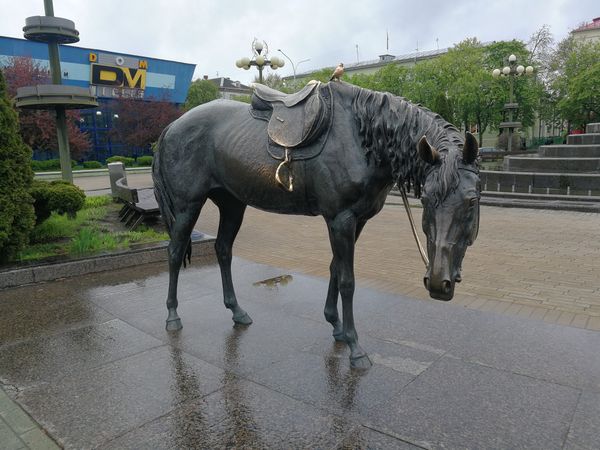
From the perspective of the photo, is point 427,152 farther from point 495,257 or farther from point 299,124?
point 495,257

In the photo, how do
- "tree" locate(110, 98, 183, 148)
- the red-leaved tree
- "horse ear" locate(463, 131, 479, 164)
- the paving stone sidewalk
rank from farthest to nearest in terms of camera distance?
"tree" locate(110, 98, 183, 148), the red-leaved tree, the paving stone sidewalk, "horse ear" locate(463, 131, 479, 164)

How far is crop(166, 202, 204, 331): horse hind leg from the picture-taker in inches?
155

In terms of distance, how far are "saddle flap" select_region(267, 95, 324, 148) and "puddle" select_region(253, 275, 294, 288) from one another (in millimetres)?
2534

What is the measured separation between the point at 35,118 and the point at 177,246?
33.3 metres

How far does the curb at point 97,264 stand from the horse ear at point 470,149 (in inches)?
204

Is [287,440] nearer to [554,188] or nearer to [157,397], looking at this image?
[157,397]

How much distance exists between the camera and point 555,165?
15.4 metres

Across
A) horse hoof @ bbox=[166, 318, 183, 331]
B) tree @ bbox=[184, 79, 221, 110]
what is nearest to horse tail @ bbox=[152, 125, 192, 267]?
horse hoof @ bbox=[166, 318, 183, 331]

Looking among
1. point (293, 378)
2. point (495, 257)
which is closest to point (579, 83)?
point (495, 257)

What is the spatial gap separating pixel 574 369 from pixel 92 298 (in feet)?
15.9

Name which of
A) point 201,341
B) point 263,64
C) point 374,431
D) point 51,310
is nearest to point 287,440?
point 374,431

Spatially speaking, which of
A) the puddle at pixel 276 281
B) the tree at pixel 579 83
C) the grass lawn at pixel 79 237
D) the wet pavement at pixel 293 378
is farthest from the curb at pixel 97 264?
the tree at pixel 579 83

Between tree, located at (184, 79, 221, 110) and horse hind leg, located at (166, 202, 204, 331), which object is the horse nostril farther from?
tree, located at (184, 79, 221, 110)

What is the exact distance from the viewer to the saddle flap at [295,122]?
3076 millimetres
